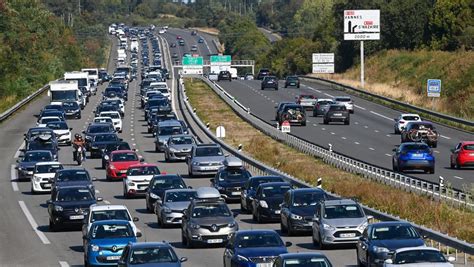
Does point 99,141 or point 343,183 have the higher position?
point 343,183

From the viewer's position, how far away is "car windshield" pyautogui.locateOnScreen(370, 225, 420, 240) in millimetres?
27156

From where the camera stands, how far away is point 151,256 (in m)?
25.3

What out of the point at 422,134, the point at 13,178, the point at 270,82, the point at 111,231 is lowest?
the point at 270,82

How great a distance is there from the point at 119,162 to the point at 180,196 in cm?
1590

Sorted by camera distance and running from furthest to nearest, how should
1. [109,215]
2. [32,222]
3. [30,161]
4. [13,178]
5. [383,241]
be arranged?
[13,178] < [30,161] < [32,222] < [109,215] < [383,241]

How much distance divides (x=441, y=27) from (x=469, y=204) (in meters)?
100.0

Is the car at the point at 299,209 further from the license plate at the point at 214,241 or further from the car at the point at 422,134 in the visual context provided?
the car at the point at 422,134

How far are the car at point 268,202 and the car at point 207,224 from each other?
13.0ft

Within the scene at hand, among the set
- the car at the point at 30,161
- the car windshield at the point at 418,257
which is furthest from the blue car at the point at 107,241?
the car at the point at 30,161

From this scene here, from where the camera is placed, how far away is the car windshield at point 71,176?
1826 inches

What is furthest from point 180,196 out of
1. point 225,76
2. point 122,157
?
point 225,76

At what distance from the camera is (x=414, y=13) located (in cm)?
13975

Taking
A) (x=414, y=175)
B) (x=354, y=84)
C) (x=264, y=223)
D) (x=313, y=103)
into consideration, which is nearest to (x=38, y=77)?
(x=354, y=84)

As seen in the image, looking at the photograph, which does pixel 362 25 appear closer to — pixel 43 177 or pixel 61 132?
pixel 61 132
